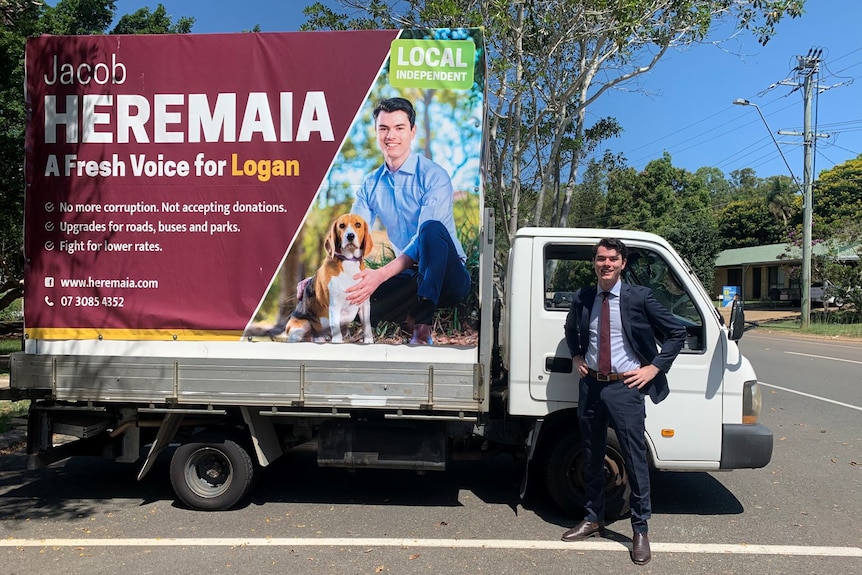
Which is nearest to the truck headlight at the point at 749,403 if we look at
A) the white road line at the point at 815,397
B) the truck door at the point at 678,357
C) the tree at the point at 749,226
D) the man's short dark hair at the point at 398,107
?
the truck door at the point at 678,357

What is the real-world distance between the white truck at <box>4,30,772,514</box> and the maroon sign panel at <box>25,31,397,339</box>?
0.05ft

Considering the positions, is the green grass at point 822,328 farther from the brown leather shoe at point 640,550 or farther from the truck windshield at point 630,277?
the brown leather shoe at point 640,550

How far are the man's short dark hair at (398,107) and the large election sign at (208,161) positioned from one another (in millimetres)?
56

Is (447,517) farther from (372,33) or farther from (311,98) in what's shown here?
(372,33)

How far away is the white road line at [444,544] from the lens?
160 inches

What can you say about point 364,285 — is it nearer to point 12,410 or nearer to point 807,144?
point 12,410

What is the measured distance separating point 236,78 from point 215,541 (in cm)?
328

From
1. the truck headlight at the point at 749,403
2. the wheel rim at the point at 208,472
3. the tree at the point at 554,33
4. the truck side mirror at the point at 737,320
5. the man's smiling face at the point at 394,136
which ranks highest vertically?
the tree at the point at 554,33

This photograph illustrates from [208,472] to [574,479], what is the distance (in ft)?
9.35

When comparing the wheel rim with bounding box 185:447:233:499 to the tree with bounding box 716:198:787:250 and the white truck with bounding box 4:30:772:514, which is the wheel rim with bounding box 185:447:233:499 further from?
the tree with bounding box 716:198:787:250

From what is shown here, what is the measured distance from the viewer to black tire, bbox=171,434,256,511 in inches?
184

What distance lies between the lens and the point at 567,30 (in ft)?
36.1

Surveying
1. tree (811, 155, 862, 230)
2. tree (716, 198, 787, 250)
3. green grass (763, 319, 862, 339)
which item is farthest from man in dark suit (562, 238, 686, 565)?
tree (716, 198, 787, 250)

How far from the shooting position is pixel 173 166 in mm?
4410
